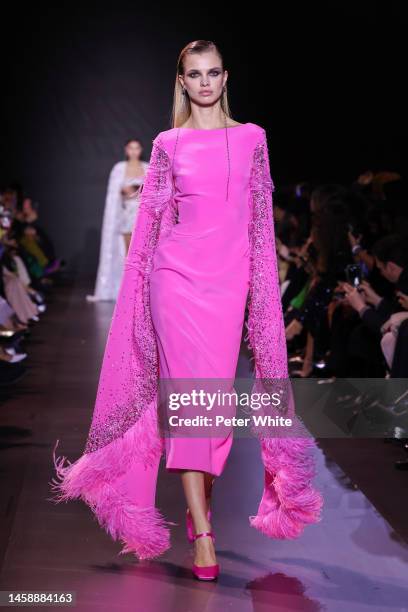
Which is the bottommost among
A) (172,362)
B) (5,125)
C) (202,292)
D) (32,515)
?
(5,125)

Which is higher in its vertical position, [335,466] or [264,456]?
[264,456]

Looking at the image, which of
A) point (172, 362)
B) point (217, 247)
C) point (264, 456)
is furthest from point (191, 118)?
point (264, 456)

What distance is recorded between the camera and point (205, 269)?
8.76ft

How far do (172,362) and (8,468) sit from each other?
3.94 feet

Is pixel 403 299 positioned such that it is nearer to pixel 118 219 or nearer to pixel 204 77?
pixel 204 77

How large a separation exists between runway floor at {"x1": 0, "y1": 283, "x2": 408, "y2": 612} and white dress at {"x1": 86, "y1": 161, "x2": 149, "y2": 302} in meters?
5.54

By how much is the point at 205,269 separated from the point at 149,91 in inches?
407

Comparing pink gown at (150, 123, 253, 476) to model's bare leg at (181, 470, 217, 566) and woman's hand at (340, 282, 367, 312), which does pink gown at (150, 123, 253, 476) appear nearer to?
model's bare leg at (181, 470, 217, 566)

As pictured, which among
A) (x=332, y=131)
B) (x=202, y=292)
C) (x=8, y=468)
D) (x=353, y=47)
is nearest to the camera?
(x=202, y=292)

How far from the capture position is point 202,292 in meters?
2.66

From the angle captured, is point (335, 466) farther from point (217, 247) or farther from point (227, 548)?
point (217, 247)

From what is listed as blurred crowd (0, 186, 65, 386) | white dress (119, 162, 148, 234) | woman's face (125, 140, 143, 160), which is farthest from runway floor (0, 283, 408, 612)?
white dress (119, 162, 148, 234)

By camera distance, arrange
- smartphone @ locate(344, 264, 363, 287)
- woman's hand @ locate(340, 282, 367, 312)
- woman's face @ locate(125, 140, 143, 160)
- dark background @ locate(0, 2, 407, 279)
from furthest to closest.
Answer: dark background @ locate(0, 2, 407, 279) < woman's face @ locate(125, 140, 143, 160) < smartphone @ locate(344, 264, 363, 287) < woman's hand @ locate(340, 282, 367, 312)

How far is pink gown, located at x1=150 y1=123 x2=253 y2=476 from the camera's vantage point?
2662 millimetres
